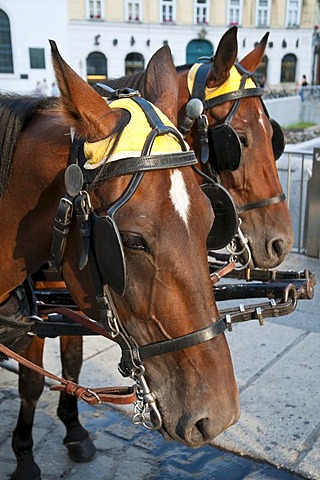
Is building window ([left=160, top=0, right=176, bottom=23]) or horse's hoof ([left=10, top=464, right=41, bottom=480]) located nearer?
horse's hoof ([left=10, top=464, right=41, bottom=480])

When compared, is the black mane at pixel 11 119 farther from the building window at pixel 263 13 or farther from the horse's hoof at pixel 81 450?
the building window at pixel 263 13

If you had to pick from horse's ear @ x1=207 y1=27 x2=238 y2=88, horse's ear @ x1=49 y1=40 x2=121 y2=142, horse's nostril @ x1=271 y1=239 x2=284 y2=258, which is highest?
horse's ear @ x1=207 y1=27 x2=238 y2=88

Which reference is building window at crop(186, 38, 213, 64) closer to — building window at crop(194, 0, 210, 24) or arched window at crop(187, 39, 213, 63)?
arched window at crop(187, 39, 213, 63)

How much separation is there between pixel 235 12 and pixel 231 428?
1625 inches

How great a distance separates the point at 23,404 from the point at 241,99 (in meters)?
2.22

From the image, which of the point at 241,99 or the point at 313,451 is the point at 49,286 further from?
the point at 313,451

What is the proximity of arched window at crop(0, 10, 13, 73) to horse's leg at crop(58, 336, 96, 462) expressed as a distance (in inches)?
1074

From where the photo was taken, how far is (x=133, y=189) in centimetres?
157

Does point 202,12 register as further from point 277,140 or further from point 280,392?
point 280,392

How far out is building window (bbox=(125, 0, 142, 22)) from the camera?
1447 inches

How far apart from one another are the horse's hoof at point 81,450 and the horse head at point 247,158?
150 cm

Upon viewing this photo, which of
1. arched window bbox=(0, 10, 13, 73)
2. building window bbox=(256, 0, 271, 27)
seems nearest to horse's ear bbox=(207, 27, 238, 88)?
arched window bbox=(0, 10, 13, 73)

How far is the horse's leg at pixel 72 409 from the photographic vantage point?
318 cm

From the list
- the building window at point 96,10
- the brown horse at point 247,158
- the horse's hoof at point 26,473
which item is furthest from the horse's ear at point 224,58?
the building window at point 96,10
